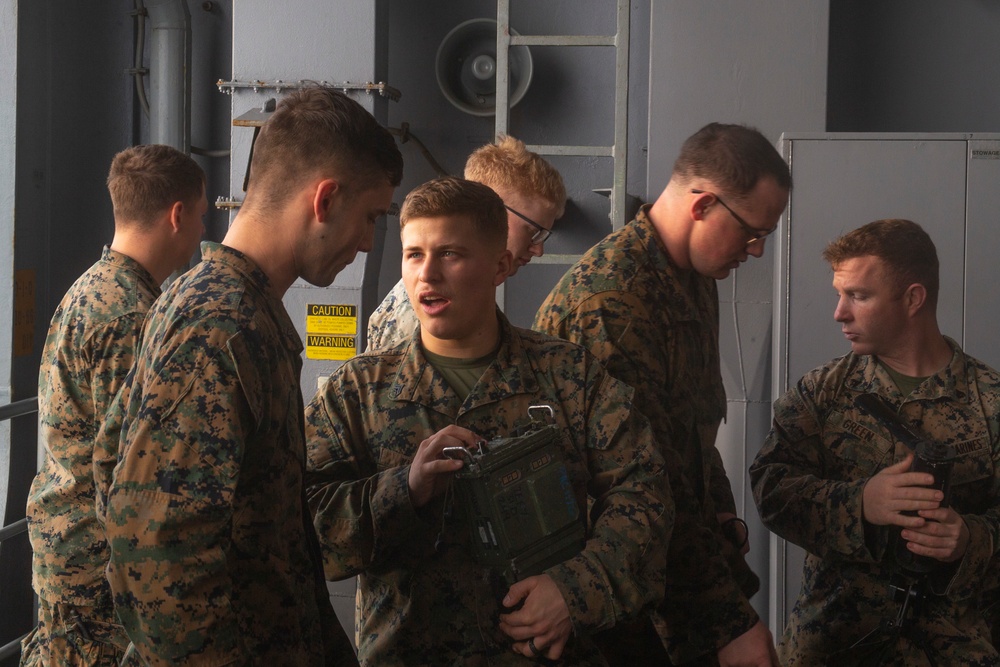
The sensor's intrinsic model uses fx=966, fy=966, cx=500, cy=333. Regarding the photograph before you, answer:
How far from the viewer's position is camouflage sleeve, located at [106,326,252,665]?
4.22 ft

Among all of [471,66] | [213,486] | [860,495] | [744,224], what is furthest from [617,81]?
[213,486]

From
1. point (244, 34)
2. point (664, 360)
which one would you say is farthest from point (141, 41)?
point (664, 360)

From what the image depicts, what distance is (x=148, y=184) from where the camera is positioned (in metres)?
2.77

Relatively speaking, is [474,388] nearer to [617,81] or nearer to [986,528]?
[986,528]

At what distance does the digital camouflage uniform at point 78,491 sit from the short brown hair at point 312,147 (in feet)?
3.81

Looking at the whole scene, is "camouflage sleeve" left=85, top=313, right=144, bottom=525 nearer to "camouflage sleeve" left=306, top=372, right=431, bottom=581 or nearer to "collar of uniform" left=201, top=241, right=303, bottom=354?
"camouflage sleeve" left=306, top=372, right=431, bottom=581

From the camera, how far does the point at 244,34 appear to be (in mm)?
3961

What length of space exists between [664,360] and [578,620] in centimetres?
66

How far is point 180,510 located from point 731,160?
1440 mm

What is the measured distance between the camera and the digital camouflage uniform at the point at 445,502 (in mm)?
1704

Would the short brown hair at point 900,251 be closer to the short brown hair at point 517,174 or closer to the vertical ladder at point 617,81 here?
the short brown hair at point 517,174

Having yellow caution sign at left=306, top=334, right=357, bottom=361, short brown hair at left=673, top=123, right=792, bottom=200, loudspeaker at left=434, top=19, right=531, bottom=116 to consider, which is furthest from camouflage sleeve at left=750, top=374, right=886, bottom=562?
loudspeaker at left=434, top=19, right=531, bottom=116

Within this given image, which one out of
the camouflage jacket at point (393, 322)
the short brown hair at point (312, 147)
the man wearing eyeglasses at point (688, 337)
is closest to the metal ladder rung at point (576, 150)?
the camouflage jacket at point (393, 322)

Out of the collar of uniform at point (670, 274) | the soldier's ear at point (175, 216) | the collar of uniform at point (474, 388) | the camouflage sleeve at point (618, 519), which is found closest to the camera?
the camouflage sleeve at point (618, 519)
